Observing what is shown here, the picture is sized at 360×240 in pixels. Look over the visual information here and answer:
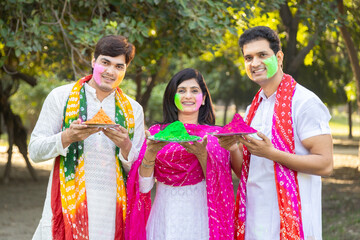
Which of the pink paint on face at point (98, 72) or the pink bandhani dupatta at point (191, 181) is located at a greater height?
the pink paint on face at point (98, 72)

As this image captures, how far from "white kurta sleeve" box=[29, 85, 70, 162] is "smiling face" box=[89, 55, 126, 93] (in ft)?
0.82

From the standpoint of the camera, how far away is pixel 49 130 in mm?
3166

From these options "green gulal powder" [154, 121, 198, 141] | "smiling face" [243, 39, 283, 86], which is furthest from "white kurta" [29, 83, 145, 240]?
"smiling face" [243, 39, 283, 86]

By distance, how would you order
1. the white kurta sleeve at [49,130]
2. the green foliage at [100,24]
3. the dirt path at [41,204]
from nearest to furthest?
the white kurta sleeve at [49,130], the green foliage at [100,24], the dirt path at [41,204]

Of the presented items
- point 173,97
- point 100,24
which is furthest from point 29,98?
point 173,97

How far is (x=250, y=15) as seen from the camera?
21.3 ft

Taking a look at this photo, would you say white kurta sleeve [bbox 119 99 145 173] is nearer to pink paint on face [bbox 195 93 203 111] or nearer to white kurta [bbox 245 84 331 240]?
pink paint on face [bbox 195 93 203 111]

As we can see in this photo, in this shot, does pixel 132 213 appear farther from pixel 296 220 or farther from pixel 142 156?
pixel 296 220

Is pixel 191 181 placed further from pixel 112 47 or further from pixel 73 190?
pixel 112 47

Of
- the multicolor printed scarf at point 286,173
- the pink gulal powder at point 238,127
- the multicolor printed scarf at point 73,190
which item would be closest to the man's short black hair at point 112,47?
the multicolor printed scarf at point 73,190

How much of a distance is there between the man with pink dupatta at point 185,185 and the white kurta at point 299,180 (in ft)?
A: 1.09

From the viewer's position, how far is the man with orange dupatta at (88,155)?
10.2 ft

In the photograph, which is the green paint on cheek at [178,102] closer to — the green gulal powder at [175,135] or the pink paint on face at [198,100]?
the pink paint on face at [198,100]

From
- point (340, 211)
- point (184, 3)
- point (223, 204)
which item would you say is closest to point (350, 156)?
point (340, 211)
